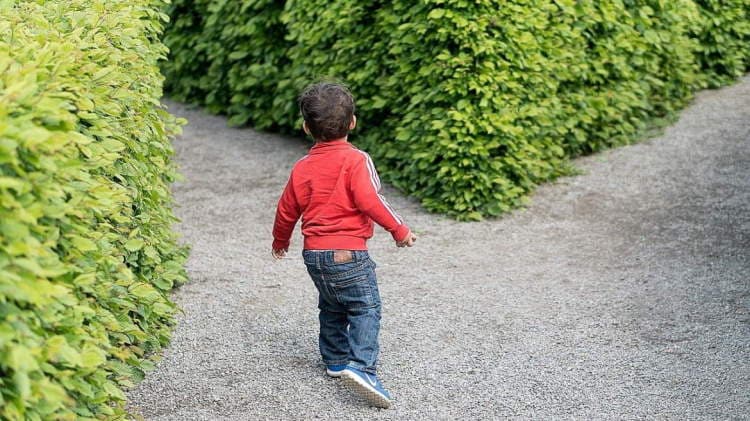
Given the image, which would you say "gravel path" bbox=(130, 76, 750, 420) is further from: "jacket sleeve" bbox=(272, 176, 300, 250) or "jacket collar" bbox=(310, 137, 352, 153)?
"jacket collar" bbox=(310, 137, 352, 153)

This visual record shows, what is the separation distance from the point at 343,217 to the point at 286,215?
28cm

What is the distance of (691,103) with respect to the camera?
358 inches

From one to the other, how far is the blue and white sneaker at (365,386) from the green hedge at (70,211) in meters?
0.85

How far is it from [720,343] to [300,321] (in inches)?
81.5

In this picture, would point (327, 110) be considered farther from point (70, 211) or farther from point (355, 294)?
point (70, 211)

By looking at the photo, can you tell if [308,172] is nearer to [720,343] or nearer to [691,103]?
[720,343]

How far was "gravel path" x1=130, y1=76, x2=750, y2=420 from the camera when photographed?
14.5 feet

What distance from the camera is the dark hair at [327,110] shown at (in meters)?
4.28

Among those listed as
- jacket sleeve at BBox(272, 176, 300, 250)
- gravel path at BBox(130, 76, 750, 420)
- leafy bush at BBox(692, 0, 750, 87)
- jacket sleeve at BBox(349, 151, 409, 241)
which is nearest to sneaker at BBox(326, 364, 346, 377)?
gravel path at BBox(130, 76, 750, 420)

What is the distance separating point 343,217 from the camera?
171 inches

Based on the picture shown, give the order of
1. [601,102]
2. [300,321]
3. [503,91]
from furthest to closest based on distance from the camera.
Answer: [601,102] → [503,91] → [300,321]

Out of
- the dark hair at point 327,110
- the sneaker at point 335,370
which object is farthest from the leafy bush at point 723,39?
the sneaker at point 335,370

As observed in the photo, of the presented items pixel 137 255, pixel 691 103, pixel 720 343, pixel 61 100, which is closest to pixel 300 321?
pixel 137 255

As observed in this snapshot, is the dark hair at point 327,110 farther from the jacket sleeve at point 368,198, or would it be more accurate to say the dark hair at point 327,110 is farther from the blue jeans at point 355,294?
the blue jeans at point 355,294
